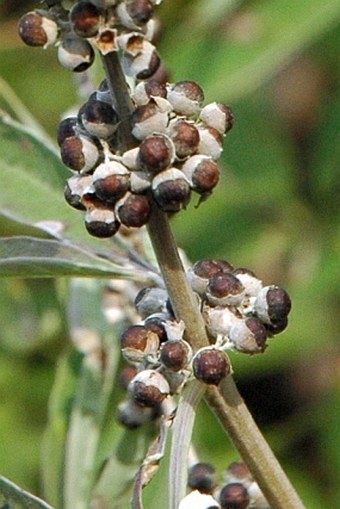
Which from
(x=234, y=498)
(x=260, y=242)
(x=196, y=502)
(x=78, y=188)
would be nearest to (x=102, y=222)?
(x=78, y=188)

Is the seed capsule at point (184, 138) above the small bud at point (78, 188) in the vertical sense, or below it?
above

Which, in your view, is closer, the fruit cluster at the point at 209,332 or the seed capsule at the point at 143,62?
the seed capsule at the point at 143,62

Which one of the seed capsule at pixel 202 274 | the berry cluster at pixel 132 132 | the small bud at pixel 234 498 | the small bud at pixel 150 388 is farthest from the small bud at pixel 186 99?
the small bud at pixel 234 498

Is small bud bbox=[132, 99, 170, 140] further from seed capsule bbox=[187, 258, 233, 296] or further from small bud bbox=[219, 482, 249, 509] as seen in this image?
small bud bbox=[219, 482, 249, 509]

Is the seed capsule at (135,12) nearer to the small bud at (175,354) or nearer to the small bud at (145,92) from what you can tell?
the small bud at (145,92)

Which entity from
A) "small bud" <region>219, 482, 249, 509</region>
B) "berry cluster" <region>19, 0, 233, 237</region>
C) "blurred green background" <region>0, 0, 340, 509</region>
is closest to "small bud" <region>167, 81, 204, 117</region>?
"berry cluster" <region>19, 0, 233, 237</region>

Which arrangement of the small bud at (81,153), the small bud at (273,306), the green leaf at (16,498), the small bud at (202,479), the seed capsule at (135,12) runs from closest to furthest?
the seed capsule at (135,12), the small bud at (81,153), the small bud at (273,306), the green leaf at (16,498), the small bud at (202,479)

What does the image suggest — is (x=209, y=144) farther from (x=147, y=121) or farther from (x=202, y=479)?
(x=202, y=479)
